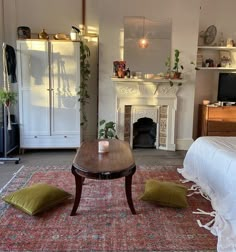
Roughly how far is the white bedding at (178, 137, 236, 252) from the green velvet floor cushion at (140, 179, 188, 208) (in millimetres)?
302

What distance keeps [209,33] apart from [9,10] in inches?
138

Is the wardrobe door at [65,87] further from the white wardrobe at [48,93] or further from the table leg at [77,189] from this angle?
the table leg at [77,189]

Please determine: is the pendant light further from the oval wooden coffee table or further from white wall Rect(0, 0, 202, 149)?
the oval wooden coffee table

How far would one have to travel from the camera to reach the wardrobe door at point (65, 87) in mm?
4492

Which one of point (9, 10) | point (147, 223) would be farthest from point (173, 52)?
point (147, 223)

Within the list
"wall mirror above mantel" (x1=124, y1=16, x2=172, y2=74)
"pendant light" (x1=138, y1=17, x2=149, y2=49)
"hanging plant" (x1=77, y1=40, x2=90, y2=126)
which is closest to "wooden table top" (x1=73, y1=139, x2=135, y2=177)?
"hanging plant" (x1=77, y1=40, x2=90, y2=126)

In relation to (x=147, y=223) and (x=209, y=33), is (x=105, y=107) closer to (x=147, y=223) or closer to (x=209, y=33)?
(x=209, y=33)

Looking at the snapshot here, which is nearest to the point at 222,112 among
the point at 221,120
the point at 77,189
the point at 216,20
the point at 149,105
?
the point at 221,120

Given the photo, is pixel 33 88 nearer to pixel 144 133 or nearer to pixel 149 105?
pixel 149 105

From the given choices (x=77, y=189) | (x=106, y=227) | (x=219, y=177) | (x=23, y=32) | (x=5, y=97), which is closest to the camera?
(x=106, y=227)

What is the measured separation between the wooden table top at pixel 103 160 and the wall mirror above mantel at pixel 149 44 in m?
2.26

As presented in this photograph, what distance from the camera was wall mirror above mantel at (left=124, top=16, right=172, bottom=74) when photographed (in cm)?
481

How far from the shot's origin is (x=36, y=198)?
257cm

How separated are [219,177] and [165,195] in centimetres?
53
